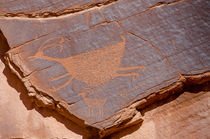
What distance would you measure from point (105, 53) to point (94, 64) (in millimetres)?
132

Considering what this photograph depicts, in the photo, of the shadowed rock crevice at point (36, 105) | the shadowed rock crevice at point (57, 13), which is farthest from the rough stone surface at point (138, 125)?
the shadowed rock crevice at point (57, 13)

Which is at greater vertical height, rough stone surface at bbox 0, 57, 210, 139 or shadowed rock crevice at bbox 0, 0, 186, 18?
shadowed rock crevice at bbox 0, 0, 186, 18

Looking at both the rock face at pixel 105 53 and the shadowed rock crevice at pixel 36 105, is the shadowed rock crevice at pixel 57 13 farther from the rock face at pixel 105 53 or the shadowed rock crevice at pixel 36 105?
the shadowed rock crevice at pixel 36 105

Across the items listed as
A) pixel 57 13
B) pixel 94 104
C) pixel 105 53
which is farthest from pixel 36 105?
pixel 57 13

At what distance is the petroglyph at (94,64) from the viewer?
2.12 m

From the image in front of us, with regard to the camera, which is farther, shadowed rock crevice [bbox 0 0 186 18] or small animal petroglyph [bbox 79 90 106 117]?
shadowed rock crevice [bbox 0 0 186 18]

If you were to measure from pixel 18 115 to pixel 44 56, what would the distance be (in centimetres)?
52

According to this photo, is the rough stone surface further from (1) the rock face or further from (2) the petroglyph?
(2) the petroglyph

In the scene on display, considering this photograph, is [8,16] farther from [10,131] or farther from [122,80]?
[122,80]

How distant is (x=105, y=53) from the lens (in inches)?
86.3

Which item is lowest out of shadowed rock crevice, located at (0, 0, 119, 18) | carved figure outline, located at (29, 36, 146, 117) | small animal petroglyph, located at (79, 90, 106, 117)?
small animal petroglyph, located at (79, 90, 106, 117)

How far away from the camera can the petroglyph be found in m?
2.12

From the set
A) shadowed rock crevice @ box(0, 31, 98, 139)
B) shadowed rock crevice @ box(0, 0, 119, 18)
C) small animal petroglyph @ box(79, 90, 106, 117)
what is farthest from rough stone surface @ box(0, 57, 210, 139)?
shadowed rock crevice @ box(0, 0, 119, 18)

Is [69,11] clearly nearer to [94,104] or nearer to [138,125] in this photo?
[94,104]
